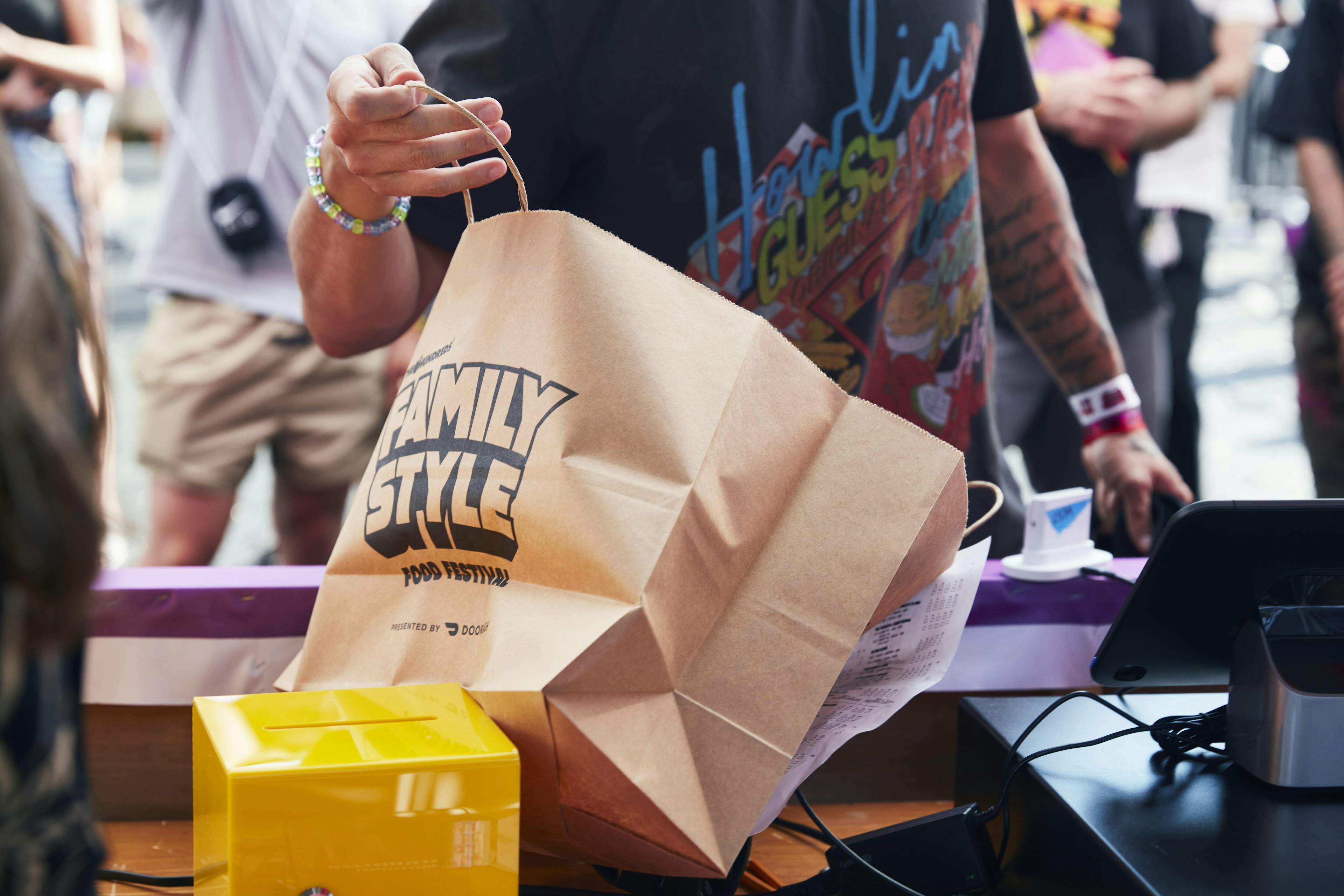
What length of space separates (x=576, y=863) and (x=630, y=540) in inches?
10.2

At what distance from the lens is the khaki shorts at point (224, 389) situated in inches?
77.6

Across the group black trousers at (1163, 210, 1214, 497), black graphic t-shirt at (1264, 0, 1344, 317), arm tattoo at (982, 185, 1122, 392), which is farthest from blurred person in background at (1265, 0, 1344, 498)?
arm tattoo at (982, 185, 1122, 392)

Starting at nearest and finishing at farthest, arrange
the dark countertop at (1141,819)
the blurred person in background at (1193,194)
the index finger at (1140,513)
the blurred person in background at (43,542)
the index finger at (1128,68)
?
the blurred person in background at (43,542) → the dark countertop at (1141,819) → the index finger at (1140,513) → the index finger at (1128,68) → the blurred person in background at (1193,194)

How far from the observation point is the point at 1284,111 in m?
2.27

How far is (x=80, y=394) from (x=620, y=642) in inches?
10.9

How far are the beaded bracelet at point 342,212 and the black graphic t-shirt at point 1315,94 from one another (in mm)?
1921

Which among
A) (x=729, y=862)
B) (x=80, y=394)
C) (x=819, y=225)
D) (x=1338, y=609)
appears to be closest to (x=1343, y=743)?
(x=1338, y=609)

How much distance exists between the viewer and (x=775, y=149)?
103 centimetres

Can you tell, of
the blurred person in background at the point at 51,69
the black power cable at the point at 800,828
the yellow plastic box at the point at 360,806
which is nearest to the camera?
the yellow plastic box at the point at 360,806

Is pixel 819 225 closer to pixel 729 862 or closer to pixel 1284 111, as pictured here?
pixel 729 862

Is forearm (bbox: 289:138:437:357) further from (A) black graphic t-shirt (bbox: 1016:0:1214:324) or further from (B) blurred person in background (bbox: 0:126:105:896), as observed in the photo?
(A) black graphic t-shirt (bbox: 1016:0:1214:324)

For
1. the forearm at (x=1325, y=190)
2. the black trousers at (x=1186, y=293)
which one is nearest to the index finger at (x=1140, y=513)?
the forearm at (x=1325, y=190)

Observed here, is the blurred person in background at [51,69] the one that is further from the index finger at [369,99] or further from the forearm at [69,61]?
the index finger at [369,99]

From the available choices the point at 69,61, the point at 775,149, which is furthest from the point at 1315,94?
the point at 69,61
